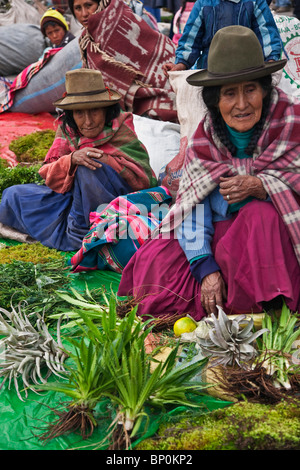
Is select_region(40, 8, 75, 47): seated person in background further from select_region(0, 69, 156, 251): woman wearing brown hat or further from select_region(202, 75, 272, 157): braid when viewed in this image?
select_region(202, 75, 272, 157): braid

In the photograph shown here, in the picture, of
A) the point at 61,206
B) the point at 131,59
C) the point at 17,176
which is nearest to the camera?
the point at 61,206

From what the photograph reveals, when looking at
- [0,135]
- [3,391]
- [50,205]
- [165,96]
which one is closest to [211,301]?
[3,391]

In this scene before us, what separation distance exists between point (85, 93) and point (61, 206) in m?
0.93

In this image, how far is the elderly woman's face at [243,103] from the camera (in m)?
3.00

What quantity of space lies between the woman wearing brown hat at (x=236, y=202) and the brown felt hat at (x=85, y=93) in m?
1.28

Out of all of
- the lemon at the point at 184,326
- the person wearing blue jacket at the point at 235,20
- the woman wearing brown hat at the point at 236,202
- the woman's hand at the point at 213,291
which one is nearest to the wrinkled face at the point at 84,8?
the person wearing blue jacket at the point at 235,20

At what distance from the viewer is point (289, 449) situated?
6.48ft

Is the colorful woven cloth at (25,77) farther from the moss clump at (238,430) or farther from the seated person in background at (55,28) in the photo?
the moss clump at (238,430)

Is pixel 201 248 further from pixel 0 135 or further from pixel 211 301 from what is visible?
pixel 0 135

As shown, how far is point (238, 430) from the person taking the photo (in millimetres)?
2055

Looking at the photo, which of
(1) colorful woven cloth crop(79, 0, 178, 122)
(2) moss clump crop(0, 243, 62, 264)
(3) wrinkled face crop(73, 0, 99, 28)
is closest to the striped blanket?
(2) moss clump crop(0, 243, 62, 264)

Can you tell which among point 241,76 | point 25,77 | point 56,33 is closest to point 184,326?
point 241,76

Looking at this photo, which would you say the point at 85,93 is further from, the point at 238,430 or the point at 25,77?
the point at 25,77

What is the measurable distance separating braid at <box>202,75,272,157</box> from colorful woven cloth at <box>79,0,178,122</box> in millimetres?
2731
